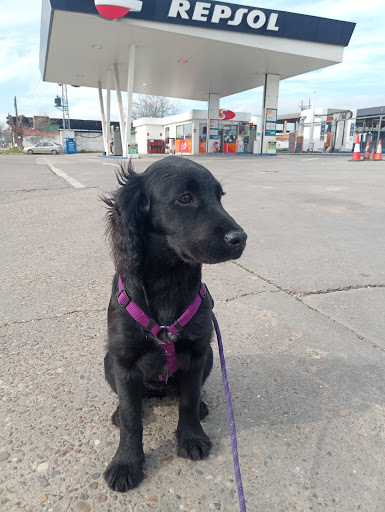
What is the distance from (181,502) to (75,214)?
19.6 feet

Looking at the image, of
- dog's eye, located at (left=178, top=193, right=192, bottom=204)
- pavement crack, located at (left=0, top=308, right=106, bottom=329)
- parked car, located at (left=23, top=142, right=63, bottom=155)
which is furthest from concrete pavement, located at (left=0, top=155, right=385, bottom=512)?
parked car, located at (left=23, top=142, right=63, bottom=155)

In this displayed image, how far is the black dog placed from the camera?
1.63 meters

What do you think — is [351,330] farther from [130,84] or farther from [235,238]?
[130,84]

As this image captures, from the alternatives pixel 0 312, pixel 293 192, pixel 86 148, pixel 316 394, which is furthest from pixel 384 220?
pixel 86 148

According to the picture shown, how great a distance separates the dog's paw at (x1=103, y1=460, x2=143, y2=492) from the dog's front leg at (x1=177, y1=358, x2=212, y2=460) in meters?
0.23

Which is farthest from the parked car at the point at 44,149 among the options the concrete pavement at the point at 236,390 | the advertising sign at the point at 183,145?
the concrete pavement at the point at 236,390

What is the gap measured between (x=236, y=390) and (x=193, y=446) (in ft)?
1.78

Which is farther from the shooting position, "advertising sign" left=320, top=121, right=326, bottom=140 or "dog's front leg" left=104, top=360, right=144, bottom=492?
"advertising sign" left=320, top=121, right=326, bottom=140

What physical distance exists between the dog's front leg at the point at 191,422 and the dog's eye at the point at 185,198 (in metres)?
0.80

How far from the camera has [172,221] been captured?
1726 mm

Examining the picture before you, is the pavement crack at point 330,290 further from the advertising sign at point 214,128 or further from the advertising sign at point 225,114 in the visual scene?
the advertising sign at point 225,114

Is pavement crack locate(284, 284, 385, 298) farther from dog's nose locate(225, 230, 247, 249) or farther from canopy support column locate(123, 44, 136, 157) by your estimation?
canopy support column locate(123, 44, 136, 157)

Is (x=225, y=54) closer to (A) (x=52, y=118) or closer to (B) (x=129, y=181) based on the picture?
(B) (x=129, y=181)

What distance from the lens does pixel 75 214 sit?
6699 millimetres
